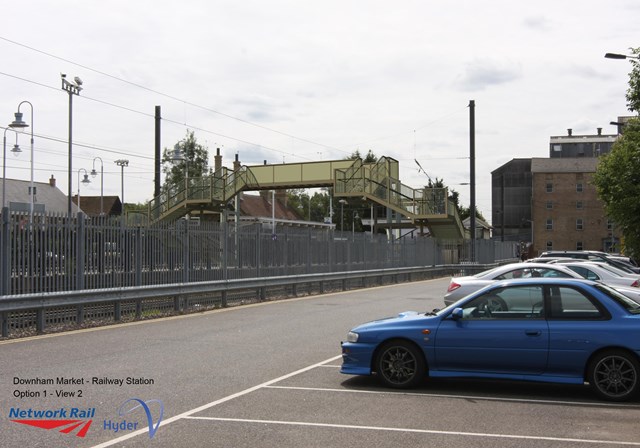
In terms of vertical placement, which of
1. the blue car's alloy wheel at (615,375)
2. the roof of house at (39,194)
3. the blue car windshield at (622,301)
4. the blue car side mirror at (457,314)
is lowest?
the blue car's alloy wheel at (615,375)

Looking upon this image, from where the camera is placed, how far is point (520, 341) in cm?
868

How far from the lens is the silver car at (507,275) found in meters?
15.6

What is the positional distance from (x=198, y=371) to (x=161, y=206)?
29.8m

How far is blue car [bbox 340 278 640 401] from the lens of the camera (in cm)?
840

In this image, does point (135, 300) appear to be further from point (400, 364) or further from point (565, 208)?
point (565, 208)

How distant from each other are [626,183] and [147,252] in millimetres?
21940

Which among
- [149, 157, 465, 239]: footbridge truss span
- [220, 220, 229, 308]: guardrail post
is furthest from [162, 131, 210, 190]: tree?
[220, 220, 229, 308]: guardrail post

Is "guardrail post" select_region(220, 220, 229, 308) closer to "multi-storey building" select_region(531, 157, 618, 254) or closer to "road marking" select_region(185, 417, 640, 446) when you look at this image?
"road marking" select_region(185, 417, 640, 446)

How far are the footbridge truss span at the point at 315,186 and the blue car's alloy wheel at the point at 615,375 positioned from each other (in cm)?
2936

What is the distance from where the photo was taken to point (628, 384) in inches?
328

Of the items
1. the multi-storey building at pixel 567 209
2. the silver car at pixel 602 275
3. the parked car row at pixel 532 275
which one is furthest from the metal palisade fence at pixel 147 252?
the multi-storey building at pixel 567 209

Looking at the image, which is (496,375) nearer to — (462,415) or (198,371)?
(462,415)

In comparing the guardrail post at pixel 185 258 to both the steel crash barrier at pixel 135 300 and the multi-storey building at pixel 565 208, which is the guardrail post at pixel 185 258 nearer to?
the steel crash barrier at pixel 135 300

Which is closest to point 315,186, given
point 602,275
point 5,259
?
point 602,275
